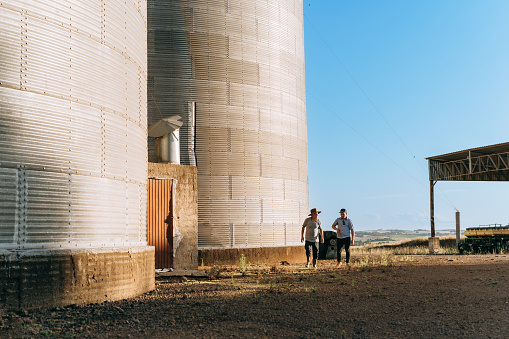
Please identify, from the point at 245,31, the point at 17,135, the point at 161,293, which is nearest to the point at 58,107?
the point at 17,135

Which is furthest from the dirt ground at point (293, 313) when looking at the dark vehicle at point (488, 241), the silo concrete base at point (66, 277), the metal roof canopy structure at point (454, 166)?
the metal roof canopy structure at point (454, 166)

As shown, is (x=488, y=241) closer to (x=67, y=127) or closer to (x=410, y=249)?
(x=410, y=249)

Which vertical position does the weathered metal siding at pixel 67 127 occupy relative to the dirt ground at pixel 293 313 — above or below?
above

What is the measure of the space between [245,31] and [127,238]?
11951 mm

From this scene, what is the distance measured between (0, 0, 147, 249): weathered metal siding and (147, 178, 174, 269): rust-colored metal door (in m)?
3.00

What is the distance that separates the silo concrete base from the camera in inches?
291

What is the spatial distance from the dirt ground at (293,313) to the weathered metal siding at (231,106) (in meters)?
6.83

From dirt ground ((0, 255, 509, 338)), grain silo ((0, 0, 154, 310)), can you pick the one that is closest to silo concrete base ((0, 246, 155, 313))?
grain silo ((0, 0, 154, 310))

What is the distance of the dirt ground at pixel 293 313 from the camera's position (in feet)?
21.3

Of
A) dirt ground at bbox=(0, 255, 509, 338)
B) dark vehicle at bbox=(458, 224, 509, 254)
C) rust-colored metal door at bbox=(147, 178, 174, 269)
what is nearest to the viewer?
dirt ground at bbox=(0, 255, 509, 338)

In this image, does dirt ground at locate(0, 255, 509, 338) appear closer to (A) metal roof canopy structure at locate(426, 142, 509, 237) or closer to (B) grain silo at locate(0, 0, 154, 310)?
(B) grain silo at locate(0, 0, 154, 310)

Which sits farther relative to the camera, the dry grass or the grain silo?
the dry grass

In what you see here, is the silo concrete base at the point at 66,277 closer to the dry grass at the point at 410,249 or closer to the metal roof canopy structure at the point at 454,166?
the dry grass at the point at 410,249

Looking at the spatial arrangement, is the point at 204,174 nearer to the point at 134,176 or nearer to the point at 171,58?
the point at 171,58
